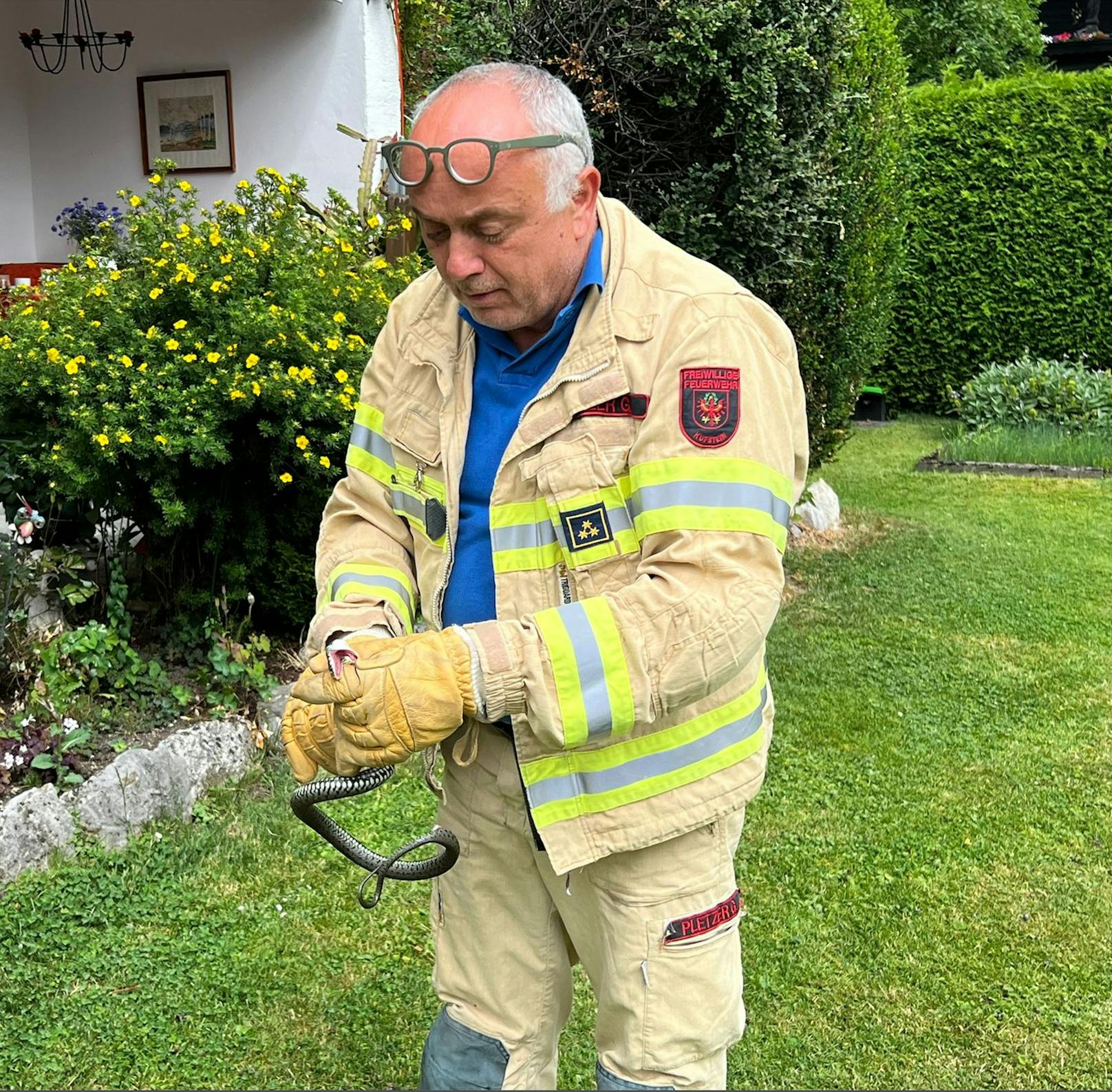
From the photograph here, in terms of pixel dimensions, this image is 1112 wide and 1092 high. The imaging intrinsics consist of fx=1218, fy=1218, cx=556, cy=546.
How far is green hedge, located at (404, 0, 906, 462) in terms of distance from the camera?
16.8ft

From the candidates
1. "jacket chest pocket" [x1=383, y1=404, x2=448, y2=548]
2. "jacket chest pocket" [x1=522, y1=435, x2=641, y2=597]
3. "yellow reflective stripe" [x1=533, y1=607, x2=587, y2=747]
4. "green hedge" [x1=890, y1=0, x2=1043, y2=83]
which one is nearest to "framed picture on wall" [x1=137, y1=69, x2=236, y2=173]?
"jacket chest pocket" [x1=383, y1=404, x2=448, y2=548]

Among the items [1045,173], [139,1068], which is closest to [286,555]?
[139,1068]

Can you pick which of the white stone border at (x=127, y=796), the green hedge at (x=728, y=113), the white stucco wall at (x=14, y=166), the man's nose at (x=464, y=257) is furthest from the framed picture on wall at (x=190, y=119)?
the man's nose at (x=464, y=257)

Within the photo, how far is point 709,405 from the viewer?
1.86 metres

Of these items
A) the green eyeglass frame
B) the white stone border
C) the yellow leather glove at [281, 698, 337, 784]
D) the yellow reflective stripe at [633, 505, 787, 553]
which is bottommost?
the white stone border

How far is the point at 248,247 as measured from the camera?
15.6 ft

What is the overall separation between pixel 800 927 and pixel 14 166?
9.17 metres

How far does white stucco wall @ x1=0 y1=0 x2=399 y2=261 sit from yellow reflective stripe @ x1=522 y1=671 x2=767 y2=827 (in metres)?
7.78

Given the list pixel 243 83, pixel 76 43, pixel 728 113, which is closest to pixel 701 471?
pixel 728 113

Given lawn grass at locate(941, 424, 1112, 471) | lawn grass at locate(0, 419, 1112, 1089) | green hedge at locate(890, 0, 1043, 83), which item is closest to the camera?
lawn grass at locate(0, 419, 1112, 1089)

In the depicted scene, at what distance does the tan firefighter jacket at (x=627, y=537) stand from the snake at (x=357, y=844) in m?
0.25

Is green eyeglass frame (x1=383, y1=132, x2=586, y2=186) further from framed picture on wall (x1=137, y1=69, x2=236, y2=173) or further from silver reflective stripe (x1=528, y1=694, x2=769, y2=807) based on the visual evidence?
framed picture on wall (x1=137, y1=69, x2=236, y2=173)

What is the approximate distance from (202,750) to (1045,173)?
10432mm

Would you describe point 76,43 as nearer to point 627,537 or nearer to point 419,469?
point 419,469
